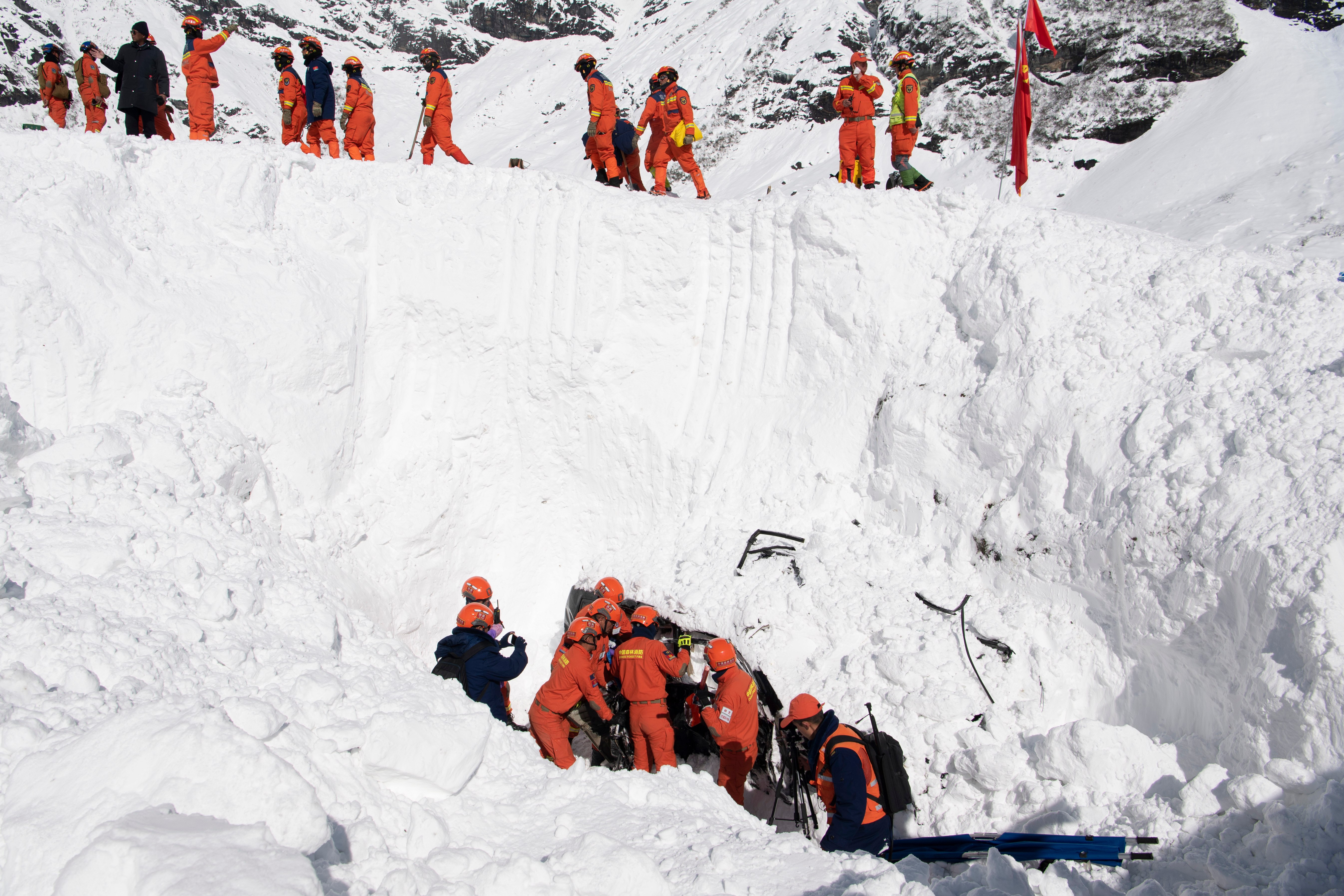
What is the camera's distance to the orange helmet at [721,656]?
5.34m

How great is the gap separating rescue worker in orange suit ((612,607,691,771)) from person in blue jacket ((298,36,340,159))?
269 inches

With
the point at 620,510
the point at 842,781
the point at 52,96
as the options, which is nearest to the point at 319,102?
the point at 52,96

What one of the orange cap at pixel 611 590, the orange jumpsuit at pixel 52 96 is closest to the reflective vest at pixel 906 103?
the orange cap at pixel 611 590

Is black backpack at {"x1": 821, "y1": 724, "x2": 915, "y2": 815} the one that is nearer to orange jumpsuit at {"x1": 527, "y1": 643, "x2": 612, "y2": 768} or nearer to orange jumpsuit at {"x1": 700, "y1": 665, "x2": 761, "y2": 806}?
orange jumpsuit at {"x1": 700, "y1": 665, "x2": 761, "y2": 806}

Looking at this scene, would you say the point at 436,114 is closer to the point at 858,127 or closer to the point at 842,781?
the point at 858,127

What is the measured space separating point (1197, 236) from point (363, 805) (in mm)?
9885

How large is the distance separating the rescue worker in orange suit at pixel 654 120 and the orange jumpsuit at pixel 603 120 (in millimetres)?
335

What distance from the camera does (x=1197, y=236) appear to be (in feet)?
27.4

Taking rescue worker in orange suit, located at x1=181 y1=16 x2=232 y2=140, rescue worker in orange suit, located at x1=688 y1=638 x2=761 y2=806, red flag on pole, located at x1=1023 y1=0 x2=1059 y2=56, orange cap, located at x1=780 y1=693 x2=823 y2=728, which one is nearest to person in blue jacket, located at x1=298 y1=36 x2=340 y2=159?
rescue worker in orange suit, located at x1=181 y1=16 x2=232 y2=140

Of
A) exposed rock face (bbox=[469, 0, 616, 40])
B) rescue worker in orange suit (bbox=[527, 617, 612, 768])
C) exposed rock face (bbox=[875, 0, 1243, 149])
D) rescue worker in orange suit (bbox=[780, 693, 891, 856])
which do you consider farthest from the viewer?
exposed rock face (bbox=[469, 0, 616, 40])

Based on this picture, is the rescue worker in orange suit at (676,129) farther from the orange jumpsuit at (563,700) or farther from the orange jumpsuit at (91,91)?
the orange jumpsuit at (91,91)

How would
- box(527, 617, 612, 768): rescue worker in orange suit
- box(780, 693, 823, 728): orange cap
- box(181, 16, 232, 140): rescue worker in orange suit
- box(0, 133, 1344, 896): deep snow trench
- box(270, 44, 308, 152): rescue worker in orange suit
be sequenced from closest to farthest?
box(0, 133, 1344, 896): deep snow trench
box(780, 693, 823, 728): orange cap
box(527, 617, 612, 768): rescue worker in orange suit
box(181, 16, 232, 140): rescue worker in orange suit
box(270, 44, 308, 152): rescue worker in orange suit

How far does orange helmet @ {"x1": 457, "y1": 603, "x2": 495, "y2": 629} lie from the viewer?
A: 571 centimetres

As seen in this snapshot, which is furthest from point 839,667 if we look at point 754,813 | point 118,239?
point 118,239
